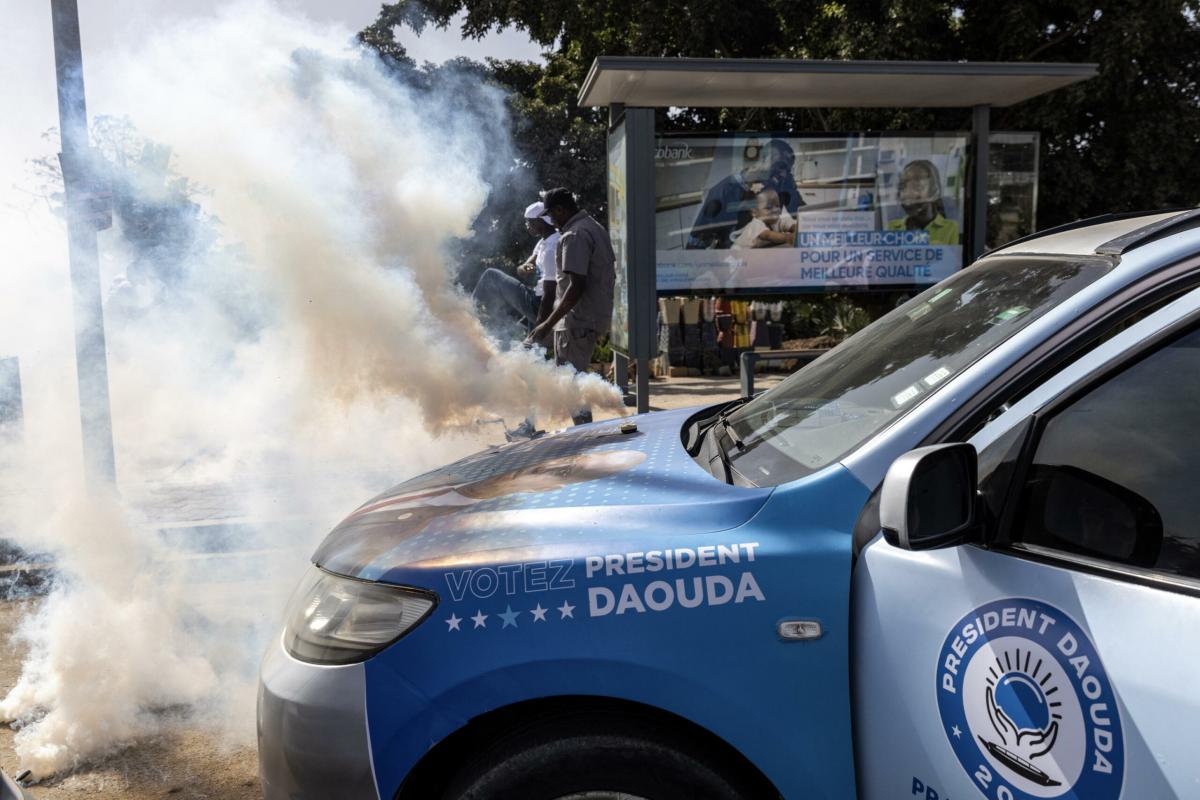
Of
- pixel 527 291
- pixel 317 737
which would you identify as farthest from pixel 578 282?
pixel 317 737

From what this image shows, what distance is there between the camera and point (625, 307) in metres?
8.73

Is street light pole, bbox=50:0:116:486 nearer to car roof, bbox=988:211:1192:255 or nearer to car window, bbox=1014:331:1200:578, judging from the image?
car roof, bbox=988:211:1192:255

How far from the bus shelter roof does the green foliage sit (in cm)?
490

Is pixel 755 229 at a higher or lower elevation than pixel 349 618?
higher

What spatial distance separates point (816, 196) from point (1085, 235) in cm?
822

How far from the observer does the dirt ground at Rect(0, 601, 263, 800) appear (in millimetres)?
3229

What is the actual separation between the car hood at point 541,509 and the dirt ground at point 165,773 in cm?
128

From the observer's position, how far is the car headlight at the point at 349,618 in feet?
6.54

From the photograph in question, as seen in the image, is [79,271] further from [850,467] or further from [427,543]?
[850,467]

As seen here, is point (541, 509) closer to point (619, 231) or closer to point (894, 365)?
point (894, 365)

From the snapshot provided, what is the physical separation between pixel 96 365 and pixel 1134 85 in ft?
48.8

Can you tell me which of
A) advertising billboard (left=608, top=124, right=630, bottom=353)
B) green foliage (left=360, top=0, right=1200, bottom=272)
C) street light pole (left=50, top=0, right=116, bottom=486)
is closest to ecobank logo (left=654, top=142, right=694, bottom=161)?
advertising billboard (left=608, top=124, right=630, bottom=353)

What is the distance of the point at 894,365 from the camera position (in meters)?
2.42

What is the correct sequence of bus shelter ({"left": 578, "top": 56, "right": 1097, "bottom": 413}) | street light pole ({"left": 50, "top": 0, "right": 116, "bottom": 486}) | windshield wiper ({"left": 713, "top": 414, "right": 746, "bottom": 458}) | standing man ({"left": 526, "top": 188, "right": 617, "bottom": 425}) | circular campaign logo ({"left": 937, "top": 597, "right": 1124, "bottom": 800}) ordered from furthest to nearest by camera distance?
bus shelter ({"left": 578, "top": 56, "right": 1097, "bottom": 413}) < standing man ({"left": 526, "top": 188, "right": 617, "bottom": 425}) < street light pole ({"left": 50, "top": 0, "right": 116, "bottom": 486}) < windshield wiper ({"left": 713, "top": 414, "right": 746, "bottom": 458}) < circular campaign logo ({"left": 937, "top": 597, "right": 1124, "bottom": 800})
